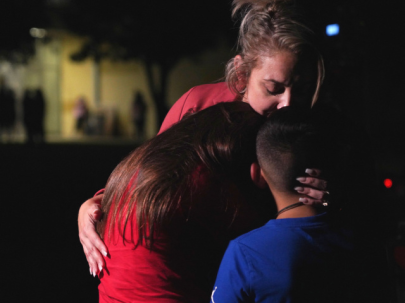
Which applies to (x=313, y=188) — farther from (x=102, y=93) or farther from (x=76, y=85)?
(x=76, y=85)

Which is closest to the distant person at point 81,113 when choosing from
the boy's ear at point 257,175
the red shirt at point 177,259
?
the red shirt at point 177,259

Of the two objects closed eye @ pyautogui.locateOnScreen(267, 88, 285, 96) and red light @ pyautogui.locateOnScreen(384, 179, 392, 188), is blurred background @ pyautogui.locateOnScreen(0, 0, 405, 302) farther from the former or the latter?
closed eye @ pyautogui.locateOnScreen(267, 88, 285, 96)

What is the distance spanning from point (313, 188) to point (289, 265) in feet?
0.99

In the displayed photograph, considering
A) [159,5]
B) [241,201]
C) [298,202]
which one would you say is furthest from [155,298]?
[159,5]

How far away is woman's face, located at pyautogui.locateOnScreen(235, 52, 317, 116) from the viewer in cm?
243

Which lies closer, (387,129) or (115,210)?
(115,210)

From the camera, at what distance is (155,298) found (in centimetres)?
180

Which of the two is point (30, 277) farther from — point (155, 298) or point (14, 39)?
point (14, 39)

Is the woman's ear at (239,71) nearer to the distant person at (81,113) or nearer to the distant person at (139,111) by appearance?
the distant person at (139,111)

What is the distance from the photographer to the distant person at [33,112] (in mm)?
16828

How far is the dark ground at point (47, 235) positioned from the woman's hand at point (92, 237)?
1.28 metres

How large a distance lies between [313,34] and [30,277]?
3.76 metres

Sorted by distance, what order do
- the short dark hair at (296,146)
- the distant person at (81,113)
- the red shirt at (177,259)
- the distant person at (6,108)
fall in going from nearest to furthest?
the short dark hair at (296,146)
the red shirt at (177,259)
the distant person at (6,108)
the distant person at (81,113)

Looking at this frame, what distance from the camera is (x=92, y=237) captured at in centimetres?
Answer: 211
